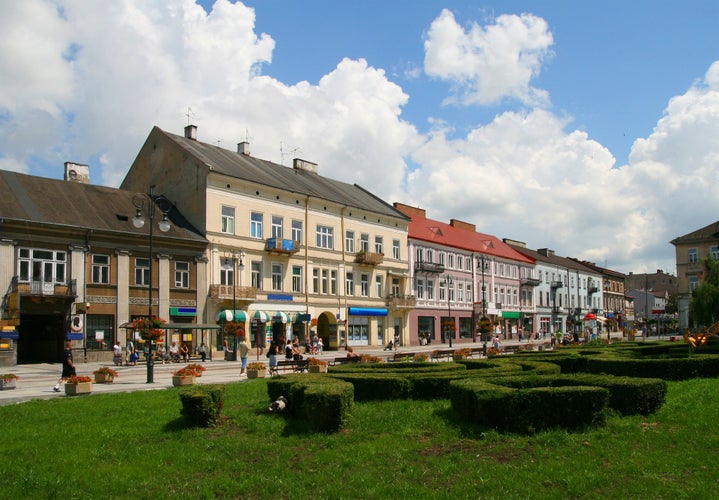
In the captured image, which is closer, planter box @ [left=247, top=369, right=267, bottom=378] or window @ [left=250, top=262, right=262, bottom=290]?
planter box @ [left=247, top=369, right=267, bottom=378]

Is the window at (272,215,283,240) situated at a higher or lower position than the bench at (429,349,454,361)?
higher

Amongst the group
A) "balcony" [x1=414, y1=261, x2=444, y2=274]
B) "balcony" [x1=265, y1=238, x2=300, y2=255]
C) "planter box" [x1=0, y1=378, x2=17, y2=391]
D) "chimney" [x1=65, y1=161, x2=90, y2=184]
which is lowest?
"planter box" [x1=0, y1=378, x2=17, y2=391]

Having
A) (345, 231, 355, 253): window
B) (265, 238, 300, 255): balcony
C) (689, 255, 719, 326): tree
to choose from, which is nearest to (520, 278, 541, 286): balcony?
(689, 255, 719, 326): tree

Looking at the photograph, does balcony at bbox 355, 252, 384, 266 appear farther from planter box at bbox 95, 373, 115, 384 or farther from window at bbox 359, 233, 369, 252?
planter box at bbox 95, 373, 115, 384

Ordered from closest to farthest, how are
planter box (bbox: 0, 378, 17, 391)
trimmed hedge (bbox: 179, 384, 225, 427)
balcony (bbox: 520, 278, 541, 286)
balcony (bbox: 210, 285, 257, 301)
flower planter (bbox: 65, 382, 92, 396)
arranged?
trimmed hedge (bbox: 179, 384, 225, 427)
flower planter (bbox: 65, 382, 92, 396)
planter box (bbox: 0, 378, 17, 391)
balcony (bbox: 210, 285, 257, 301)
balcony (bbox: 520, 278, 541, 286)

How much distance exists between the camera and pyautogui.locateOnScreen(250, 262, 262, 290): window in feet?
145

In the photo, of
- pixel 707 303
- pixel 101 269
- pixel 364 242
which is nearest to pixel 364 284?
pixel 364 242

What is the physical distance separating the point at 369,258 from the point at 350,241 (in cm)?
206

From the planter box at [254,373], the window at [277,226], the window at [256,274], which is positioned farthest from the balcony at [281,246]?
the planter box at [254,373]

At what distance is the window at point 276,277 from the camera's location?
45562 millimetres

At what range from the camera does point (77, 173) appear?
42906 millimetres

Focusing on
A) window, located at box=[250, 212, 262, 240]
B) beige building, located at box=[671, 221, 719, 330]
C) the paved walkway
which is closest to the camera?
the paved walkway

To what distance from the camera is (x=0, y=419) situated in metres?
13.9

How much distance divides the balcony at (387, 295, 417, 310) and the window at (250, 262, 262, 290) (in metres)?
14.3
